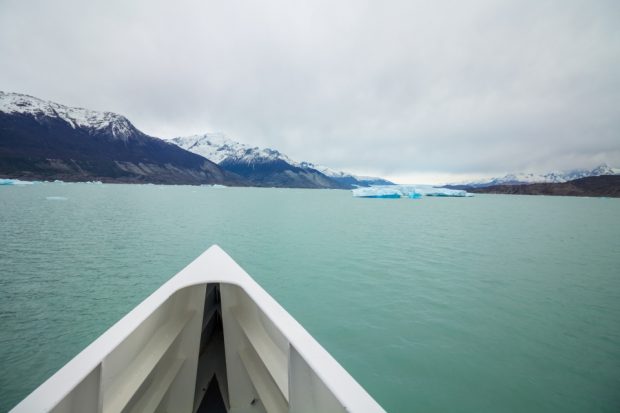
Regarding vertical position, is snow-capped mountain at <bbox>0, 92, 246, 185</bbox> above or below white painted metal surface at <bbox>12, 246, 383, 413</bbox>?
above

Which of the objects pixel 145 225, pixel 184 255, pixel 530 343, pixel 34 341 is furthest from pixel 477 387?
pixel 145 225

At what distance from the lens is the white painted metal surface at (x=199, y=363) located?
199cm

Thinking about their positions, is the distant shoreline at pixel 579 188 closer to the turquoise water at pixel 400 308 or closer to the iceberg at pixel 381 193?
the iceberg at pixel 381 193

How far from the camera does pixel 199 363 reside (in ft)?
12.7

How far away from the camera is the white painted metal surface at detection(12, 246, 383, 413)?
1990 millimetres

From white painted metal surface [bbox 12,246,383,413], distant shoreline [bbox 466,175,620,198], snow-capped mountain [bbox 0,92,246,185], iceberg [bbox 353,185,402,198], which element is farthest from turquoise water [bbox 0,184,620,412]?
distant shoreline [bbox 466,175,620,198]

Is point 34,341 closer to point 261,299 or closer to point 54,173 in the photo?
point 261,299

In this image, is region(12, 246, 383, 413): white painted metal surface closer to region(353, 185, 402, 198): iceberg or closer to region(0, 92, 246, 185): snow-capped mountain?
region(353, 185, 402, 198): iceberg

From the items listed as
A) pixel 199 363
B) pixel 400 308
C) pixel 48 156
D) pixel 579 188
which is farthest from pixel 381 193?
pixel 48 156

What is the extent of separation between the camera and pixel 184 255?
43.2 ft

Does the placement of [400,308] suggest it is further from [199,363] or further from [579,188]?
[579,188]

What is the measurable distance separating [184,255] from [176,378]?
10.9m

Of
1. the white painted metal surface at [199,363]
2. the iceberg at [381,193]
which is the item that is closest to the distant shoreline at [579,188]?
the iceberg at [381,193]

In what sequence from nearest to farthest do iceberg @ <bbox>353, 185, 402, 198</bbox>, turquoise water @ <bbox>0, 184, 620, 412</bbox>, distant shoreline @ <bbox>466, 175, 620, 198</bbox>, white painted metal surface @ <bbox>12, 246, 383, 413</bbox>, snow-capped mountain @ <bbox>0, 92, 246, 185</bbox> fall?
white painted metal surface @ <bbox>12, 246, 383, 413</bbox> → turquoise water @ <bbox>0, 184, 620, 412</bbox> → iceberg @ <bbox>353, 185, 402, 198</bbox> → snow-capped mountain @ <bbox>0, 92, 246, 185</bbox> → distant shoreline @ <bbox>466, 175, 620, 198</bbox>
